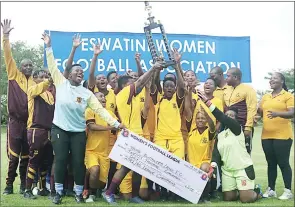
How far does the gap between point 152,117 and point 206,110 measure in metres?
0.85

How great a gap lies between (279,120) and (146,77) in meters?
2.49

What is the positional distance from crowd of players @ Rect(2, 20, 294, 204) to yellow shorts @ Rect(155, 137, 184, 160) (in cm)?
1

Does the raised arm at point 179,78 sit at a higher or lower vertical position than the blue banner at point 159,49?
lower

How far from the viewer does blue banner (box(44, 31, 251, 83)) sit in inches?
328

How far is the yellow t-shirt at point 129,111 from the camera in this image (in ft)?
21.6

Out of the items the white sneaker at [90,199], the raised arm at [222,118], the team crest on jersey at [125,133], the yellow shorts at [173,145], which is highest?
the raised arm at [222,118]

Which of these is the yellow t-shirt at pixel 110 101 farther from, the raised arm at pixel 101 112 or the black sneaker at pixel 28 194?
the black sneaker at pixel 28 194

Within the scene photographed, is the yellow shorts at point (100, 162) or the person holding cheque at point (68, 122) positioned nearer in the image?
the person holding cheque at point (68, 122)

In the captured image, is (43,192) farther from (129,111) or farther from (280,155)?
(280,155)

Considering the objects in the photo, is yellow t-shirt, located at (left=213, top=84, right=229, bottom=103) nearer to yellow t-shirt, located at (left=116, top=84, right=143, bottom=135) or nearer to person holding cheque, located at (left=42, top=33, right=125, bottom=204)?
yellow t-shirt, located at (left=116, top=84, right=143, bottom=135)

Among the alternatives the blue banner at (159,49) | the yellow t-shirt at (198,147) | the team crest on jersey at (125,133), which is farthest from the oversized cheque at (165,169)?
the blue banner at (159,49)

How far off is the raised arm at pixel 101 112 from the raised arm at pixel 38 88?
676 mm

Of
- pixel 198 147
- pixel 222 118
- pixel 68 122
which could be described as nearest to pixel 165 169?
pixel 198 147

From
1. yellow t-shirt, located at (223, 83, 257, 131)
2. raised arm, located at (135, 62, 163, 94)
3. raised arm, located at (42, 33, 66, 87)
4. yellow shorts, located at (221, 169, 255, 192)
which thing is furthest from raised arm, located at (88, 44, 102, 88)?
yellow shorts, located at (221, 169, 255, 192)
